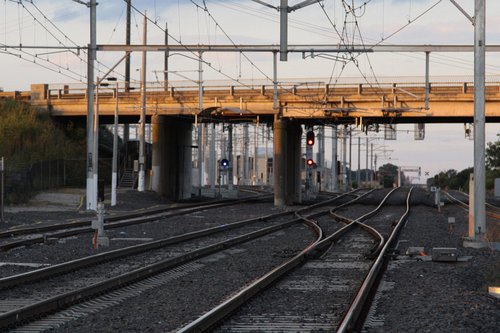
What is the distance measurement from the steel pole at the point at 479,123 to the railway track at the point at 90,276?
4.90 meters

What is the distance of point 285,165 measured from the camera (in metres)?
53.8

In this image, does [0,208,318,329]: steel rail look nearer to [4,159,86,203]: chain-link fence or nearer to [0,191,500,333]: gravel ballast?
[0,191,500,333]: gravel ballast

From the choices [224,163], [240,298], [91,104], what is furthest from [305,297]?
[224,163]

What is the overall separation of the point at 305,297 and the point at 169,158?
148ft

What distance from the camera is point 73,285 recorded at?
1432 centimetres

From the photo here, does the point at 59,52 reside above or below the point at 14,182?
above

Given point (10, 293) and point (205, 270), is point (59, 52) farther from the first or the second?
point (10, 293)

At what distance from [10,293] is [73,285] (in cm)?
139

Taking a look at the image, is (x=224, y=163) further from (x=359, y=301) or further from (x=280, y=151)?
(x=359, y=301)

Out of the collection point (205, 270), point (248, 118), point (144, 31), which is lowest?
point (205, 270)

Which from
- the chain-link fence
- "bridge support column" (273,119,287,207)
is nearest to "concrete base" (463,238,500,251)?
the chain-link fence

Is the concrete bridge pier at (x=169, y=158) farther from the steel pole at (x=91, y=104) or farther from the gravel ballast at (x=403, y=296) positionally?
the gravel ballast at (x=403, y=296)

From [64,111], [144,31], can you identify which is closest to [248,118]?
[144,31]

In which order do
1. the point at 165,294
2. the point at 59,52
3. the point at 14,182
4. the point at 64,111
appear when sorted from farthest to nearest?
the point at 64,111 < the point at 14,182 < the point at 59,52 < the point at 165,294
